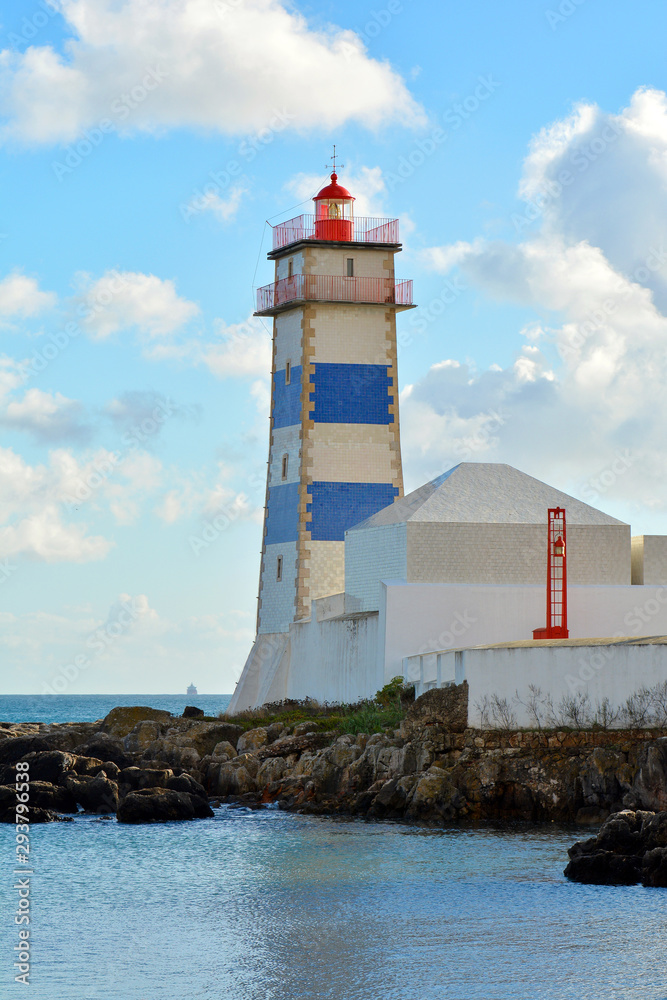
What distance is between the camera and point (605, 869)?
619 inches

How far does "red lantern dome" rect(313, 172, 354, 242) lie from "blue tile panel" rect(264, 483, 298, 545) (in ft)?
20.8

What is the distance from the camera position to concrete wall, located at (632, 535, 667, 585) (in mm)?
27672

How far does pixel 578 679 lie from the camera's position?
2088 centimetres

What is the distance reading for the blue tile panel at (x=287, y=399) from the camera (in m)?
32.5

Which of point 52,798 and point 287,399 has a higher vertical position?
point 287,399

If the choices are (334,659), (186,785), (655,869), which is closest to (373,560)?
(334,659)

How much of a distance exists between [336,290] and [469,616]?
1030cm

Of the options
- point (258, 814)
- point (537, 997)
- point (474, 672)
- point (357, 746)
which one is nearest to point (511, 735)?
point (474, 672)

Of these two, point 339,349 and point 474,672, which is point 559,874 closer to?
point 474,672

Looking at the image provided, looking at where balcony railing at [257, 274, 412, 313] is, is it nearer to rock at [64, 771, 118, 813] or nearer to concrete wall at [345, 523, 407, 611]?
concrete wall at [345, 523, 407, 611]

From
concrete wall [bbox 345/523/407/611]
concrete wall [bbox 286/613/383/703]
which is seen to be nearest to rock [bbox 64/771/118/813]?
concrete wall [bbox 286/613/383/703]

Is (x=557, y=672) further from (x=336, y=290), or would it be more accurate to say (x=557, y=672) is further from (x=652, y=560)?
(x=336, y=290)

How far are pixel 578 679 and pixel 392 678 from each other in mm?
5368

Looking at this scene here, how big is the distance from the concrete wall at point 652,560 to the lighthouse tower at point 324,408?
6.66 meters
